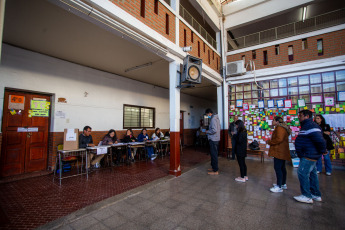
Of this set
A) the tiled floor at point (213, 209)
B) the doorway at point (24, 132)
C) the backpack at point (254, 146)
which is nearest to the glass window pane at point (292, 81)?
the backpack at point (254, 146)

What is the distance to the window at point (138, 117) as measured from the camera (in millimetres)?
7837

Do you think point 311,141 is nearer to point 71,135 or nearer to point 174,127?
point 174,127

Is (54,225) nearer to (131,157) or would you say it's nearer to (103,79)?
(131,157)

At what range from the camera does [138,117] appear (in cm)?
838

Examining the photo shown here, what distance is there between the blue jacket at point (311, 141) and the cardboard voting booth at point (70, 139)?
5580 millimetres

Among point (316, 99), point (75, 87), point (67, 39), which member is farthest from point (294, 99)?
point (75, 87)

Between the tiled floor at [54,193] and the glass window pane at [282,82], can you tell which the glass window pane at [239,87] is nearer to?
the glass window pane at [282,82]

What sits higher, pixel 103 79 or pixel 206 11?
pixel 206 11

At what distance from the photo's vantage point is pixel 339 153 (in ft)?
17.9

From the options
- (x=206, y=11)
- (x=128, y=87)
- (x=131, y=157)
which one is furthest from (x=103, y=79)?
(x=206, y=11)

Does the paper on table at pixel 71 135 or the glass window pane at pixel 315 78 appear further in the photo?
the glass window pane at pixel 315 78

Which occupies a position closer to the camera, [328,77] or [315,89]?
[328,77]

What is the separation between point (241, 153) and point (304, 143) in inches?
54.0

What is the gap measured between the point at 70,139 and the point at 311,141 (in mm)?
5804
